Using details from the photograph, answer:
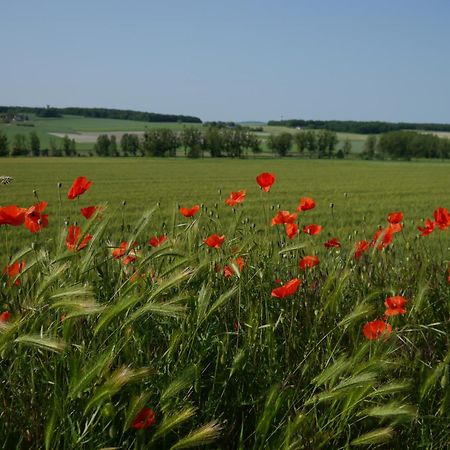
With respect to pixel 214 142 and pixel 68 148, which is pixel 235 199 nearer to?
pixel 68 148

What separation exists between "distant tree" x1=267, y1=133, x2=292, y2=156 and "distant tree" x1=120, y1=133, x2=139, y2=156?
833 inches

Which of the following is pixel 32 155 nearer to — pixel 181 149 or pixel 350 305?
pixel 181 149

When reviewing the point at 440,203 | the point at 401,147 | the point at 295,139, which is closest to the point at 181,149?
the point at 295,139

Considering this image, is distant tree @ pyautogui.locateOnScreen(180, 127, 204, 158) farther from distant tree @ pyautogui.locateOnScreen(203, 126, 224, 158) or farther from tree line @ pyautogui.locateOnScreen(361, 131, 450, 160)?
tree line @ pyautogui.locateOnScreen(361, 131, 450, 160)

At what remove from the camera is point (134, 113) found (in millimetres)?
146500

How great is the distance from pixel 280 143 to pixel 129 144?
937 inches

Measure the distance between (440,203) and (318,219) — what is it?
27.1 feet

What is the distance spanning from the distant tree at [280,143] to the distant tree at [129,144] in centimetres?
2116

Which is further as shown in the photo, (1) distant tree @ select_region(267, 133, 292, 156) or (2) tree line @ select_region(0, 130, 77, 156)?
(1) distant tree @ select_region(267, 133, 292, 156)

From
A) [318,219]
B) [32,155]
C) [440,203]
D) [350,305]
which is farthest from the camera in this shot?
[32,155]

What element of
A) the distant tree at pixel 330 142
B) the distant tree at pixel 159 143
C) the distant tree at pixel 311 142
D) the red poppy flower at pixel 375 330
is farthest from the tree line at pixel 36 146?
the red poppy flower at pixel 375 330

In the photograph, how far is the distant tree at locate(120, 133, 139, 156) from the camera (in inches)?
3396

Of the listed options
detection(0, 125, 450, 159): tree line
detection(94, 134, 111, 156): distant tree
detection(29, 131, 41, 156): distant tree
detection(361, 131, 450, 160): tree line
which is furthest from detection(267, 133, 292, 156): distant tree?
detection(29, 131, 41, 156): distant tree

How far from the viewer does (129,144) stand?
8662 cm
